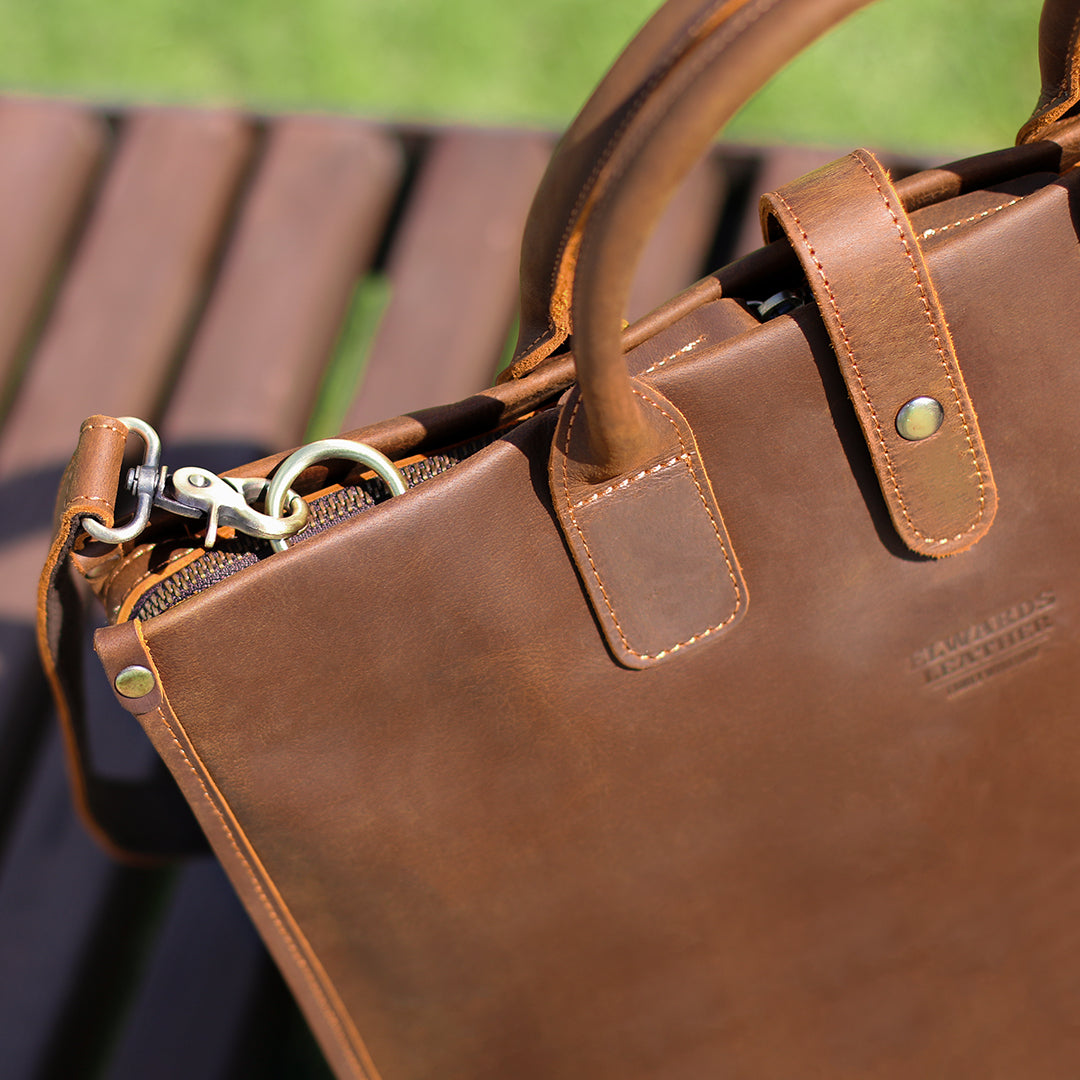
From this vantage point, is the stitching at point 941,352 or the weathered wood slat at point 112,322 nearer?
the stitching at point 941,352

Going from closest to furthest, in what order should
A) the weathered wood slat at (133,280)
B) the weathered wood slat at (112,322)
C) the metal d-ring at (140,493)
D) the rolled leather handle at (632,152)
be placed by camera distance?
the rolled leather handle at (632,152) → the metal d-ring at (140,493) → the weathered wood slat at (112,322) → the weathered wood slat at (133,280)

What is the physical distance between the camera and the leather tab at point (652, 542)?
631 millimetres

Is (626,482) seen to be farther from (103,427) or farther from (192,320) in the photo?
(192,320)

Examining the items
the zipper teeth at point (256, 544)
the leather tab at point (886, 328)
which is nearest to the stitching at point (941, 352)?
the leather tab at point (886, 328)

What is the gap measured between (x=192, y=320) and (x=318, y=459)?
0.90 meters

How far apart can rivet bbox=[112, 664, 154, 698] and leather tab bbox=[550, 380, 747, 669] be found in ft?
0.90

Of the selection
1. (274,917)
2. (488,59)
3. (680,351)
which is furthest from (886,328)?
(488,59)

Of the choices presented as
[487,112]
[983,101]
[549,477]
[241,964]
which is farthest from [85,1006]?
[983,101]

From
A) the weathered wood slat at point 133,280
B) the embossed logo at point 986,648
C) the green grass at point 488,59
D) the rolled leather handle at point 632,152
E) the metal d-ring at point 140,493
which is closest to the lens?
the rolled leather handle at point 632,152

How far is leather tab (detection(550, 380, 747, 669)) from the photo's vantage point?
0.63 meters

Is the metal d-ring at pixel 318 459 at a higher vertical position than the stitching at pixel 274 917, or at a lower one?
higher

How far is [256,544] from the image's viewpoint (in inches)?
26.6

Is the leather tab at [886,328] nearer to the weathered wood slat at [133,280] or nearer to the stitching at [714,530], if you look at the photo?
the stitching at [714,530]

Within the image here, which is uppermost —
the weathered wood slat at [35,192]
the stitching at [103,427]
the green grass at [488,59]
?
the green grass at [488,59]
